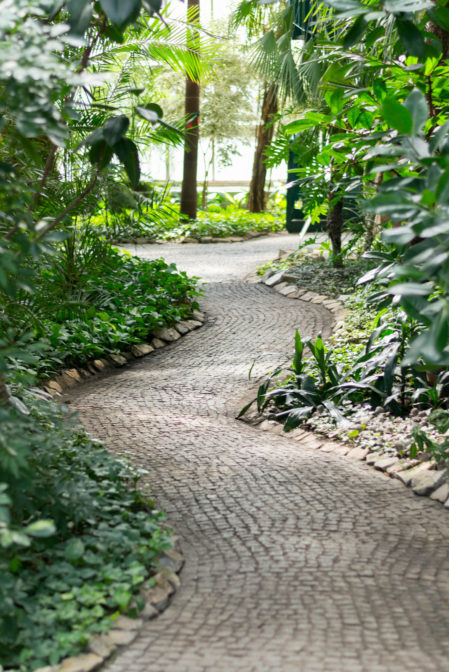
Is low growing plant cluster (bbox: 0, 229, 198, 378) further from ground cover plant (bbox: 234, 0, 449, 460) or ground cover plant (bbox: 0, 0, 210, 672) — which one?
ground cover plant (bbox: 234, 0, 449, 460)

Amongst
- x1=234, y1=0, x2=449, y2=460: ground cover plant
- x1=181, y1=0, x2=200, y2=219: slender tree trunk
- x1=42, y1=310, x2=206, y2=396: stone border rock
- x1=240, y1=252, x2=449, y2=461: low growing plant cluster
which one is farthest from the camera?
x1=181, y1=0, x2=200, y2=219: slender tree trunk

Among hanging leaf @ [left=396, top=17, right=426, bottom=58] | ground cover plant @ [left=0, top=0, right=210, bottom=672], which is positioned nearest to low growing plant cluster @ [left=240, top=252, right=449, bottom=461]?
ground cover plant @ [left=0, top=0, right=210, bottom=672]

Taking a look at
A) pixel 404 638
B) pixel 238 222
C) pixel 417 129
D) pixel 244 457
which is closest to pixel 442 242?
pixel 417 129

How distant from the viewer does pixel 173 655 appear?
2.13m

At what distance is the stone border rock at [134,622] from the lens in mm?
2055

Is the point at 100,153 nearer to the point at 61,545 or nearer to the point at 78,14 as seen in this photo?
the point at 78,14

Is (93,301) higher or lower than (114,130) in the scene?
lower

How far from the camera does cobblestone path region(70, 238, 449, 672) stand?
7.07 feet

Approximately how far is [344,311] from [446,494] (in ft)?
14.4

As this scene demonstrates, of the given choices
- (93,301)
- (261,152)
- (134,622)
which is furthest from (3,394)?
(261,152)

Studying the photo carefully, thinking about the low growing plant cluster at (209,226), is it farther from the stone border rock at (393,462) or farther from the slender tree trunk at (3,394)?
the slender tree trunk at (3,394)

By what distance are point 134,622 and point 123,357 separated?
421 centimetres

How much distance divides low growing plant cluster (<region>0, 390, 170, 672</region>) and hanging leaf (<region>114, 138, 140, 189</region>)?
41.8 inches

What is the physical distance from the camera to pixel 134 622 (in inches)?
90.2
